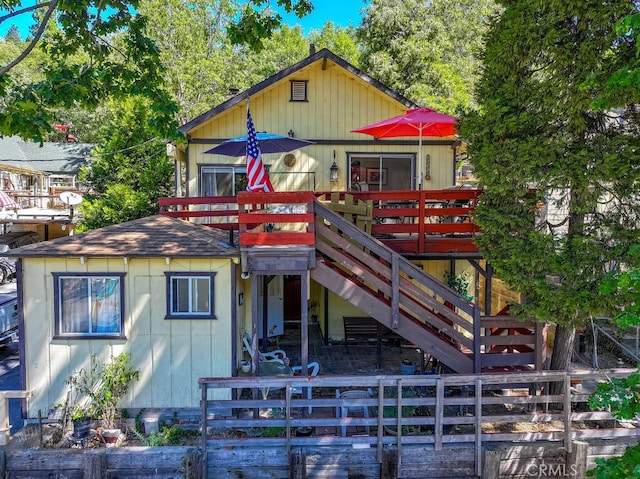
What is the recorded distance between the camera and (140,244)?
7152mm

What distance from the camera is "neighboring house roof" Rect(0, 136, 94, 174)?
2695cm

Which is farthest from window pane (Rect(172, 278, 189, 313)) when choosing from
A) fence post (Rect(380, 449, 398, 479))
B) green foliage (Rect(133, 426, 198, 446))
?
fence post (Rect(380, 449, 398, 479))

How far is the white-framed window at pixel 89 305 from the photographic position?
273 inches

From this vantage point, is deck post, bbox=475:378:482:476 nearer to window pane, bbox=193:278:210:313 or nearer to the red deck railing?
the red deck railing

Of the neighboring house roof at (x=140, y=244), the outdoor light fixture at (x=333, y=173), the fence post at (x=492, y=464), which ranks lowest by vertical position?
the fence post at (x=492, y=464)

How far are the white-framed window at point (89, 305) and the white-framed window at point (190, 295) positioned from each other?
0.82 metres

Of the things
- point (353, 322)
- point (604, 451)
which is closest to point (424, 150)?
point (353, 322)

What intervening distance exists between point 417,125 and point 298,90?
3675 mm

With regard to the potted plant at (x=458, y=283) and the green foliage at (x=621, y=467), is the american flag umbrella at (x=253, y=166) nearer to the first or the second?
the potted plant at (x=458, y=283)

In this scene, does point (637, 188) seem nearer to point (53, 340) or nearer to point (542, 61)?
point (542, 61)

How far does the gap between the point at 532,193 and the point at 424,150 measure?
4.90 m

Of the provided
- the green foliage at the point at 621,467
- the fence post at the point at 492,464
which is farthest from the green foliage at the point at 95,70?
the green foliage at the point at 621,467

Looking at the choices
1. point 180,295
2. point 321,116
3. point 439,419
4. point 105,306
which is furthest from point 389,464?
point 321,116

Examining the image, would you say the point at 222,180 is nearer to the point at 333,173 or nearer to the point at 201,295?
the point at 333,173
